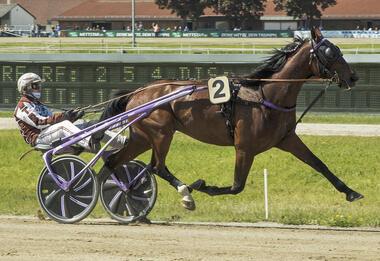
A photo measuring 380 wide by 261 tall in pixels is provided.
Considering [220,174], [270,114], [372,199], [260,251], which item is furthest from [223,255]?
[220,174]

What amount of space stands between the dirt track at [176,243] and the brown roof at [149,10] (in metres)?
61.0

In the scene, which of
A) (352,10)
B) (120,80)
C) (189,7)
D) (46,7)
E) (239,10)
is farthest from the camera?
(46,7)

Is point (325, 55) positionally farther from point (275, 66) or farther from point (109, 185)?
point (109, 185)

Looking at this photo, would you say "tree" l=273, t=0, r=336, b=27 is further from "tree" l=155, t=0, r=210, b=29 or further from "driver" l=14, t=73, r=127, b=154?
"driver" l=14, t=73, r=127, b=154

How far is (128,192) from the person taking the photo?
8.77m

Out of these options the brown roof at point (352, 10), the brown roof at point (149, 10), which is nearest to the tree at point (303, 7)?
the brown roof at point (352, 10)

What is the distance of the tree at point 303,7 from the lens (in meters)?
65.0

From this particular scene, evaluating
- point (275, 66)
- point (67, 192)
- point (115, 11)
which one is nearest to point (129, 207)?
point (67, 192)

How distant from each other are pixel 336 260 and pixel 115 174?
3208 millimetres

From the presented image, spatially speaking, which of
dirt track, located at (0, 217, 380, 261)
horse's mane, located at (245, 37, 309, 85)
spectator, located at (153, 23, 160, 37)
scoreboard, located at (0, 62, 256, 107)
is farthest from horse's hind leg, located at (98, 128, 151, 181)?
spectator, located at (153, 23, 160, 37)

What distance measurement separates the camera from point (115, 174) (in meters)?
8.88

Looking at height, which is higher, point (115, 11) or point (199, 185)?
point (115, 11)

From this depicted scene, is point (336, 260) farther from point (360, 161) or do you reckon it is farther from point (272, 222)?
point (360, 161)

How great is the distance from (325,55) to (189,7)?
6081 cm
